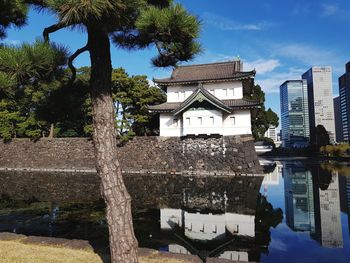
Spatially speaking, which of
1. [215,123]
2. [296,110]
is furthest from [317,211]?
[296,110]

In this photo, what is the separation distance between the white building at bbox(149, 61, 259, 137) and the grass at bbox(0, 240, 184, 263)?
694 inches

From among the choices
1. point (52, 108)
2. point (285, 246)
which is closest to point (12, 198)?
point (52, 108)

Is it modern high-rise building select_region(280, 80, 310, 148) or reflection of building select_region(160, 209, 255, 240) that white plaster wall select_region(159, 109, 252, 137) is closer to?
reflection of building select_region(160, 209, 255, 240)

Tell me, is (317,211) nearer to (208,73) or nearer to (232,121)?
(232,121)

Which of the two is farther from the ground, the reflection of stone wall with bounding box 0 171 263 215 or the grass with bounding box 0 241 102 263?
the grass with bounding box 0 241 102 263

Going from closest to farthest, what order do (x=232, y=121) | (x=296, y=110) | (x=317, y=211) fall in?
1. (x=317, y=211)
2. (x=232, y=121)
3. (x=296, y=110)

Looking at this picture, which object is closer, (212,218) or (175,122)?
(212,218)

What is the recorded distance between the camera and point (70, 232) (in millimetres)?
7066

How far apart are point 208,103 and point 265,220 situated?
46.1 ft

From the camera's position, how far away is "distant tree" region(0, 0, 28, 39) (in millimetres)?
4414

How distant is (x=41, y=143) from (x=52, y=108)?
2176 cm

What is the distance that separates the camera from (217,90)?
2373 centimetres

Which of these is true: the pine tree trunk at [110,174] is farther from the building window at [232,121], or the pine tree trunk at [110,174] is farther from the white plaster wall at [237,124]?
the building window at [232,121]

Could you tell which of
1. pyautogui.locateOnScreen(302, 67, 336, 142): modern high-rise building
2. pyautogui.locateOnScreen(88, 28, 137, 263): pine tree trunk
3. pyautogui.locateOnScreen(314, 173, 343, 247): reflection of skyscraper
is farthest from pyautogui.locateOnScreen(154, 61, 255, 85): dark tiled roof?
pyautogui.locateOnScreen(302, 67, 336, 142): modern high-rise building
